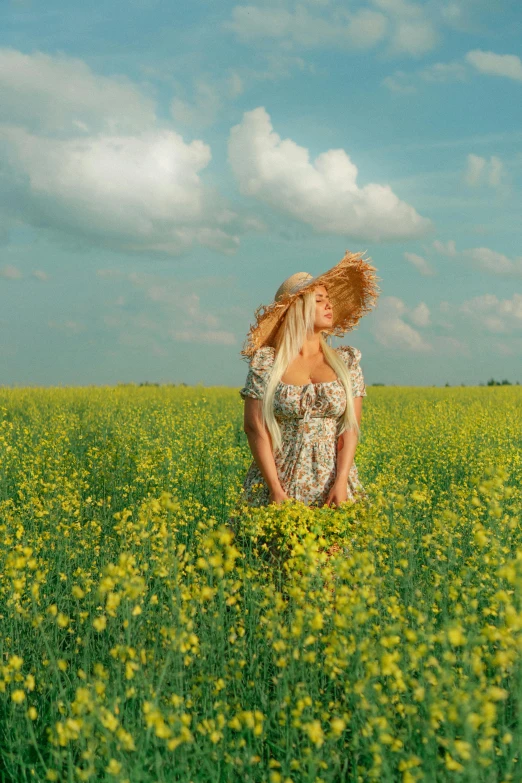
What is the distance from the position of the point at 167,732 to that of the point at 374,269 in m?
4.29

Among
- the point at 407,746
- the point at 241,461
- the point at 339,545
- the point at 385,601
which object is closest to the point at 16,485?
the point at 241,461

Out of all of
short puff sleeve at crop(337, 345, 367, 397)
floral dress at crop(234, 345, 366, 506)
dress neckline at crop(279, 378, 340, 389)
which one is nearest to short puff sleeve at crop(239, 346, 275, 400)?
floral dress at crop(234, 345, 366, 506)

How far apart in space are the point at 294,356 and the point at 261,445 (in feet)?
2.16

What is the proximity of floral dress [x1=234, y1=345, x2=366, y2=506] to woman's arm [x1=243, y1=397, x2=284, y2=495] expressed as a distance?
0.23ft

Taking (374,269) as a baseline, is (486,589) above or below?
below

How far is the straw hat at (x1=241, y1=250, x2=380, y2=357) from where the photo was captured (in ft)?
17.2

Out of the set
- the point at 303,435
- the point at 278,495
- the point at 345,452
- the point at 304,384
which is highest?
the point at 304,384

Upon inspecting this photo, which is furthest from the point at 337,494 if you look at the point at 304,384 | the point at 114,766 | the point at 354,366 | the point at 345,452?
the point at 114,766

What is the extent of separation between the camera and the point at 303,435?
192 inches

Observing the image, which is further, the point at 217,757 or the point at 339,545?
the point at 339,545

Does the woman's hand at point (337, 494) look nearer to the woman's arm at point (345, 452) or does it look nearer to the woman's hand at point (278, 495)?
the woman's arm at point (345, 452)

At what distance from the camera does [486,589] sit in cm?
350

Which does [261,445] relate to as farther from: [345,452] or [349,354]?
[349,354]

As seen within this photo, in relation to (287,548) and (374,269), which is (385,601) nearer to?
(287,548)
